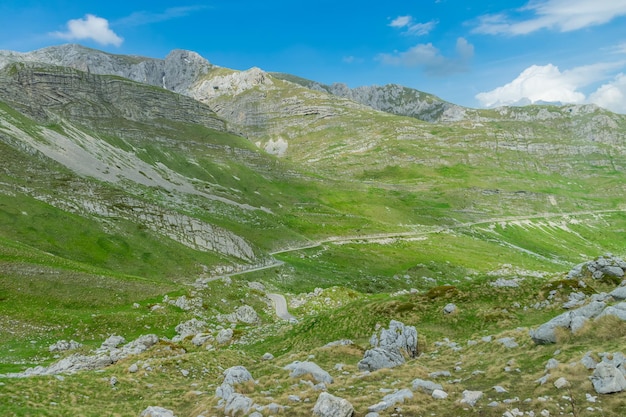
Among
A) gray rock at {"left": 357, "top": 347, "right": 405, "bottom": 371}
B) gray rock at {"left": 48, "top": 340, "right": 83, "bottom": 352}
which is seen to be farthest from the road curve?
gray rock at {"left": 357, "top": 347, "right": 405, "bottom": 371}

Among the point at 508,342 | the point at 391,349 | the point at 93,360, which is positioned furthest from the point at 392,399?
the point at 93,360

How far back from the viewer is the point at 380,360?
28328 mm

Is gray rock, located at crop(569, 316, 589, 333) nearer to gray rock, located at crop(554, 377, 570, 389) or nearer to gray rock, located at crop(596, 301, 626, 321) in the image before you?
gray rock, located at crop(596, 301, 626, 321)

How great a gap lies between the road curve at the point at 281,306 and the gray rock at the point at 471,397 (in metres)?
56.5

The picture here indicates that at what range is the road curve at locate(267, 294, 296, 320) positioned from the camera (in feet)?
248

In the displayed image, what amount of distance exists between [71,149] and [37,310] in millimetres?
168048

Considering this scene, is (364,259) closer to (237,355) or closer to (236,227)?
(236,227)

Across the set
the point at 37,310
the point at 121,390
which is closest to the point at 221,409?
the point at 121,390

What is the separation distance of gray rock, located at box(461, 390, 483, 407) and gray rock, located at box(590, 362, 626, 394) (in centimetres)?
510

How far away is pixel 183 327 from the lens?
56906 mm

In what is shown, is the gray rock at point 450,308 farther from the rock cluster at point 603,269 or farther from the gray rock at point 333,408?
the gray rock at point 333,408

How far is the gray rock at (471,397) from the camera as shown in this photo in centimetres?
1828

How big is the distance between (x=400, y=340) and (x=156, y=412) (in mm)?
19866

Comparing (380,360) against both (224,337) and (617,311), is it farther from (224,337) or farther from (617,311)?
(224,337)
